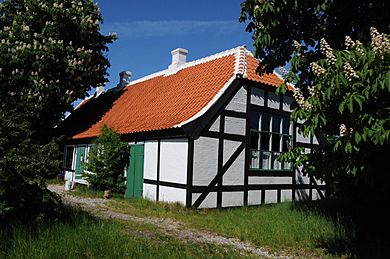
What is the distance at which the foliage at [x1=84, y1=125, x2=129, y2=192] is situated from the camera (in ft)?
44.8

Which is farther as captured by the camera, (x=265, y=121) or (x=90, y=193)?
(x=90, y=193)

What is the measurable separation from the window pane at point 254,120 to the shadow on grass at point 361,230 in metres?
3.73

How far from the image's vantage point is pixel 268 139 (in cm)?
1333

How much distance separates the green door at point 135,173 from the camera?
43.2 ft

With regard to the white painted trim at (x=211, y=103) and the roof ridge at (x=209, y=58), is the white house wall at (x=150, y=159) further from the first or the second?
the roof ridge at (x=209, y=58)

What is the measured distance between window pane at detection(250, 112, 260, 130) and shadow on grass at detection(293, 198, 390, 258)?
3733mm

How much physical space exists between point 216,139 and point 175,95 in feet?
11.2

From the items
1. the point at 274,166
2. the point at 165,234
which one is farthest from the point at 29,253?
the point at 274,166

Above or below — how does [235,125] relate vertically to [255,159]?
above

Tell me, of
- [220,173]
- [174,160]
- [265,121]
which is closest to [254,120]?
[265,121]

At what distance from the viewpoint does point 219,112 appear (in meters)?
11.8

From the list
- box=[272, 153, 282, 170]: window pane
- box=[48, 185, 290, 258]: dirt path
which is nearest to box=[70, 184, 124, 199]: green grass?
box=[48, 185, 290, 258]: dirt path

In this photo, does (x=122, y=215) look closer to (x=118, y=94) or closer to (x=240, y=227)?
(x=240, y=227)

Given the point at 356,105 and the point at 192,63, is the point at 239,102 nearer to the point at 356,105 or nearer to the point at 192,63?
the point at 192,63
